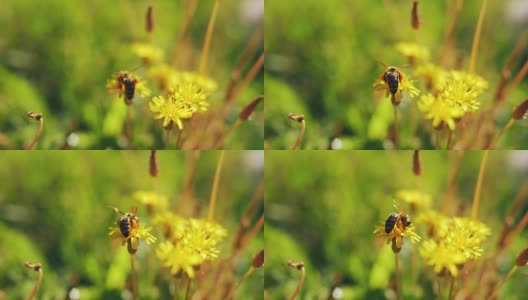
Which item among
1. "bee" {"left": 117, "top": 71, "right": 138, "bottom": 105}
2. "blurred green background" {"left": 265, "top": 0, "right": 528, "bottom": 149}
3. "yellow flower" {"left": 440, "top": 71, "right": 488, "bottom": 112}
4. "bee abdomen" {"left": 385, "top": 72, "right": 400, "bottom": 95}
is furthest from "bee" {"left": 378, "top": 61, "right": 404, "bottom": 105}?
"bee" {"left": 117, "top": 71, "right": 138, "bottom": 105}

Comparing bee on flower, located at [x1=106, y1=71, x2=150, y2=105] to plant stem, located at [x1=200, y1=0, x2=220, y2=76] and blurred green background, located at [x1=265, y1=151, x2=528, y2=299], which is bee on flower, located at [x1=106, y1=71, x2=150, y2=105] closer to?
plant stem, located at [x1=200, y1=0, x2=220, y2=76]

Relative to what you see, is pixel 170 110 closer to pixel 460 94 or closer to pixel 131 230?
pixel 131 230

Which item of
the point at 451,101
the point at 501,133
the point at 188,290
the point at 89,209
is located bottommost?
the point at 188,290

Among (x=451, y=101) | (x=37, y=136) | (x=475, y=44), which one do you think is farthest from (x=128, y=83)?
(x=475, y=44)

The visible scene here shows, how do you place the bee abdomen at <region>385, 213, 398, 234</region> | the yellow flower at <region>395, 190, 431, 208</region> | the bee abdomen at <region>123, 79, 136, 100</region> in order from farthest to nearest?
1. the yellow flower at <region>395, 190, 431, 208</region>
2. the bee abdomen at <region>123, 79, 136, 100</region>
3. the bee abdomen at <region>385, 213, 398, 234</region>

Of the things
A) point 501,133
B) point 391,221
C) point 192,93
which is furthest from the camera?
point 501,133

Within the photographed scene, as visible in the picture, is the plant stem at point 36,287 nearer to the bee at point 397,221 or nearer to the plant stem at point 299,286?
the plant stem at point 299,286
